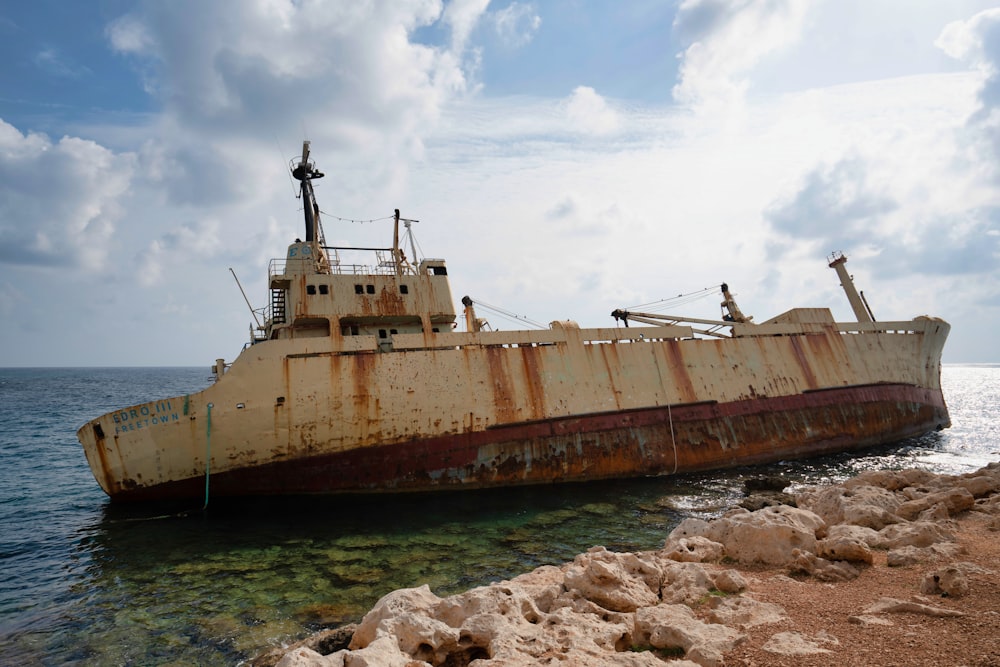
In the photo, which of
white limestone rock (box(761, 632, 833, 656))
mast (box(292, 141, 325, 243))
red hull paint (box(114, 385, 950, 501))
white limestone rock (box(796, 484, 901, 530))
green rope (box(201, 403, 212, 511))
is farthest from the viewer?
mast (box(292, 141, 325, 243))

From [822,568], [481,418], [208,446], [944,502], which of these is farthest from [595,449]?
[208,446]

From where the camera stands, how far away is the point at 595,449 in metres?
13.8

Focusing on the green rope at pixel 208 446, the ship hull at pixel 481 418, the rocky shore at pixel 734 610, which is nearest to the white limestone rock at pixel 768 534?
the rocky shore at pixel 734 610

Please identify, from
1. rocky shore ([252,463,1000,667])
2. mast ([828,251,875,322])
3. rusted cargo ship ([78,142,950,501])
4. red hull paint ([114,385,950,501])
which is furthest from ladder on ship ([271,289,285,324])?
mast ([828,251,875,322])

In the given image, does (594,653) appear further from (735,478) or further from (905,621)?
(735,478)

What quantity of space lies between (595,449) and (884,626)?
10048mm

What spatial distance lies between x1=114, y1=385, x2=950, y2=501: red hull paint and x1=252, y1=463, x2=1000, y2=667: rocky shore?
6265mm

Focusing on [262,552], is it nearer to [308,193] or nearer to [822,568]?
[822,568]

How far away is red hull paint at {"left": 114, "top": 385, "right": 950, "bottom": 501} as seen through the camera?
11727 mm

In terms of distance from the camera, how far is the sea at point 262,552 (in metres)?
6.29

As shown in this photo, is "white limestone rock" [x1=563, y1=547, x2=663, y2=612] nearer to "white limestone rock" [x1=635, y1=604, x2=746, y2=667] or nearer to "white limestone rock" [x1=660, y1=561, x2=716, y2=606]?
"white limestone rock" [x1=660, y1=561, x2=716, y2=606]

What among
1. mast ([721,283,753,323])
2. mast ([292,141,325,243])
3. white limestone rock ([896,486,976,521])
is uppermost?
mast ([292,141,325,243])

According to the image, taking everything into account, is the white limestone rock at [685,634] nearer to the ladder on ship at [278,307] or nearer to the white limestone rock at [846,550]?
the white limestone rock at [846,550]

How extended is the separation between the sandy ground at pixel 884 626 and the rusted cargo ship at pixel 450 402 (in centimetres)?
828
